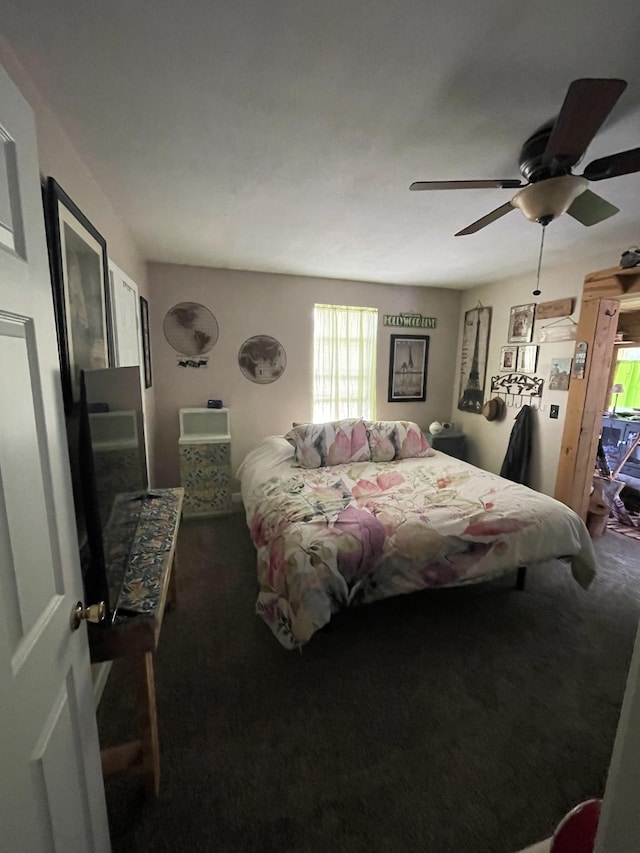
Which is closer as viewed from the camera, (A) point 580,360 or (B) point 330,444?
(A) point 580,360

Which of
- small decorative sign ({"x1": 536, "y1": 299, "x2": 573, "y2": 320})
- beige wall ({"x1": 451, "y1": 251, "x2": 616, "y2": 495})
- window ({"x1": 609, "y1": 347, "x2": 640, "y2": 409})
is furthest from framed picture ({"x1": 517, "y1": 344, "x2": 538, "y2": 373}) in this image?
window ({"x1": 609, "y1": 347, "x2": 640, "y2": 409})

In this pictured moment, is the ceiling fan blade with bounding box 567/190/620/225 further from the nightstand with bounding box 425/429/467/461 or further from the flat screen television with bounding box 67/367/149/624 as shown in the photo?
the nightstand with bounding box 425/429/467/461

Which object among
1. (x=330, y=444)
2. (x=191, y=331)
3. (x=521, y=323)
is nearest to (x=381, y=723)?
(x=330, y=444)

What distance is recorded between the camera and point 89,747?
89 cm

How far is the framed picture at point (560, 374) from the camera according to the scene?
3078 mm

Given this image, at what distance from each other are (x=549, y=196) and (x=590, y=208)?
404 millimetres

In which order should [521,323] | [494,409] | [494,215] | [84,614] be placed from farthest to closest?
[494,409] < [521,323] < [494,215] < [84,614]

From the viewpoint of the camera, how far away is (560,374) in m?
3.14

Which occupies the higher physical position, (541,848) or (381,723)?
(541,848)

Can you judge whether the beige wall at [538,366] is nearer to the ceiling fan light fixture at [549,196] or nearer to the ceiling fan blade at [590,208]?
the ceiling fan blade at [590,208]

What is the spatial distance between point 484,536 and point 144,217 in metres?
2.81

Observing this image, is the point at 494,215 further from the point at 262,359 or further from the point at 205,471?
the point at 205,471

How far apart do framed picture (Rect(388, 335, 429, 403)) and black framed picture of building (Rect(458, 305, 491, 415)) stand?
462 mm

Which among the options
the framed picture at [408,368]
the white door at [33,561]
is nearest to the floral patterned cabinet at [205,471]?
the framed picture at [408,368]
